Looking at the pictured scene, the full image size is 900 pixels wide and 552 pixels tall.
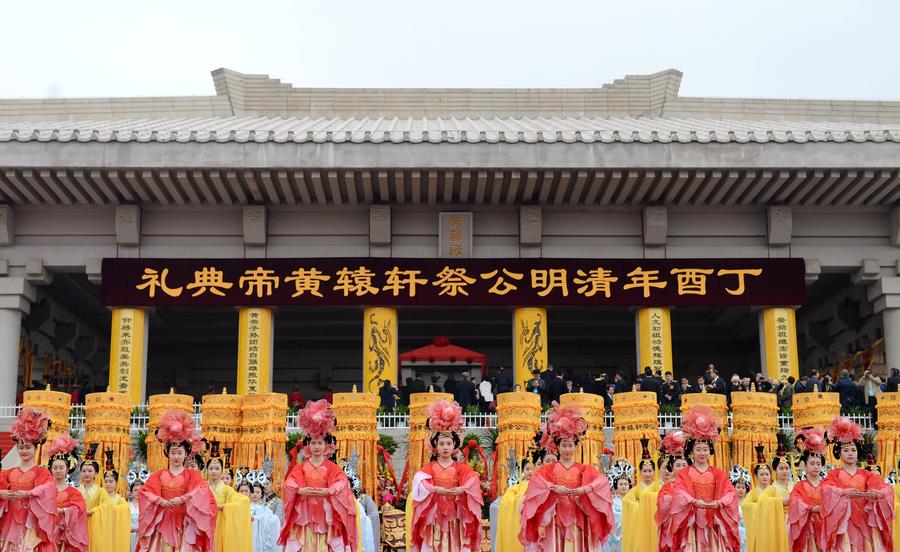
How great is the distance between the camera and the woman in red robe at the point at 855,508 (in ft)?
32.9

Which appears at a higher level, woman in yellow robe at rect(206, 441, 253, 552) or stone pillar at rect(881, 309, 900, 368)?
stone pillar at rect(881, 309, 900, 368)

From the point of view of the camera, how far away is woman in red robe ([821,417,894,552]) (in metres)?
10.0

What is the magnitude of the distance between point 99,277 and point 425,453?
8066 mm

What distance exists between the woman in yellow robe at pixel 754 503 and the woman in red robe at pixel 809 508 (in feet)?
2.57

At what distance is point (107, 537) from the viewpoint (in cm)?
1110

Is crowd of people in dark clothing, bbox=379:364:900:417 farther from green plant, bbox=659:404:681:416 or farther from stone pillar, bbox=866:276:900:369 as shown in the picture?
stone pillar, bbox=866:276:900:369

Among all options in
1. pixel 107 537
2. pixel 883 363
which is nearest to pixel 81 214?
pixel 107 537

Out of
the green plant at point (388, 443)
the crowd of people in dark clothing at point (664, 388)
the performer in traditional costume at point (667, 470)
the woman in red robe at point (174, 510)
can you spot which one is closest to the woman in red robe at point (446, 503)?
Result: the performer in traditional costume at point (667, 470)

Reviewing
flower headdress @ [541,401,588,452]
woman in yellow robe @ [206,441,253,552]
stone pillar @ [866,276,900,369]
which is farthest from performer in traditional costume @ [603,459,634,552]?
stone pillar @ [866,276,900,369]

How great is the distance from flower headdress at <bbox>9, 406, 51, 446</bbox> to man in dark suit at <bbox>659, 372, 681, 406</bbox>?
8797 millimetres

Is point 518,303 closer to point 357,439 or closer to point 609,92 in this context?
point 357,439

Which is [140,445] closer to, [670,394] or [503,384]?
[503,384]

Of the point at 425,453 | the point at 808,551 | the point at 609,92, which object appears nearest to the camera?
the point at 808,551

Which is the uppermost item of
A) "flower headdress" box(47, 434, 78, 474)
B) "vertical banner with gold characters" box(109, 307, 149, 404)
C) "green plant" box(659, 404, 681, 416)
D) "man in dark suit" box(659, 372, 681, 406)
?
"vertical banner with gold characters" box(109, 307, 149, 404)
